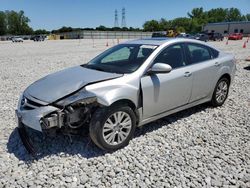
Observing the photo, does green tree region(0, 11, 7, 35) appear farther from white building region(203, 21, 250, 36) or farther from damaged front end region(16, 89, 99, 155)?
damaged front end region(16, 89, 99, 155)

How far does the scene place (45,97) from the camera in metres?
3.32

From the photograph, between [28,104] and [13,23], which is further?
[13,23]

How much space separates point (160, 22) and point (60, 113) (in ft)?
398

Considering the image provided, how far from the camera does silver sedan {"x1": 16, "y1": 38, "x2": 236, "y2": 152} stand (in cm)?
323

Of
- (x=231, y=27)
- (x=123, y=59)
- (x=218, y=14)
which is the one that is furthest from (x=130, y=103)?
(x=218, y=14)

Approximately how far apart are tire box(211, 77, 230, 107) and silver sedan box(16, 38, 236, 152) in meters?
0.37

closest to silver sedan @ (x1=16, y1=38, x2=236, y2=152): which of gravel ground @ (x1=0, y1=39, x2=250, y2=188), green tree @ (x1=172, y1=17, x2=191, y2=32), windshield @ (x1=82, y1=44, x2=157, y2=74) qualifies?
windshield @ (x1=82, y1=44, x2=157, y2=74)

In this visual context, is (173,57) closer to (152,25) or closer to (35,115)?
(35,115)

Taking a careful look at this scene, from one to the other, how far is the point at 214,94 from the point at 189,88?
1.04 metres

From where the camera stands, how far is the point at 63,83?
3.56 meters

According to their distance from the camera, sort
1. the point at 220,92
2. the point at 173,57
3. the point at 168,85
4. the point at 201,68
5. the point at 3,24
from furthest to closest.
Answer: the point at 3,24 → the point at 220,92 → the point at 201,68 → the point at 173,57 → the point at 168,85

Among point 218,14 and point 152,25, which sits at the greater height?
point 218,14

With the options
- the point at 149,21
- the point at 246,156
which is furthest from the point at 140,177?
the point at 149,21

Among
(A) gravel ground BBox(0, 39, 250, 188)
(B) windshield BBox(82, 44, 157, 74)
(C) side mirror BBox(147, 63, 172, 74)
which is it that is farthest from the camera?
(B) windshield BBox(82, 44, 157, 74)
